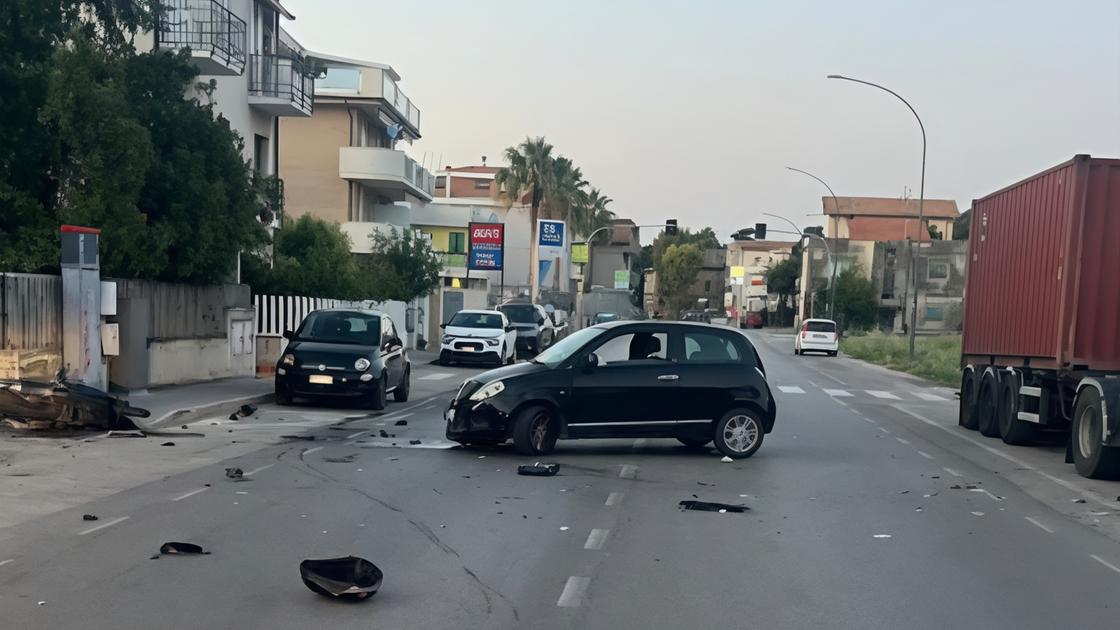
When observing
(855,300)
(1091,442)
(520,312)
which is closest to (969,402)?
(1091,442)

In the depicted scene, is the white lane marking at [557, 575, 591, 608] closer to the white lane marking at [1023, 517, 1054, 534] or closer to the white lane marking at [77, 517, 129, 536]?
the white lane marking at [77, 517, 129, 536]

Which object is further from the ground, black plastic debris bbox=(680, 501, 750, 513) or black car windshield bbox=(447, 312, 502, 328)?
black car windshield bbox=(447, 312, 502, 328)

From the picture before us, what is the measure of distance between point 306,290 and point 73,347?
16.1 m

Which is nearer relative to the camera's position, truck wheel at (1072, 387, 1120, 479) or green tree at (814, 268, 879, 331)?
truck wheel at (1072, 387, 1120, 479)

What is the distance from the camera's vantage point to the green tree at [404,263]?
43344 mm

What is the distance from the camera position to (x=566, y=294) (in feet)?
271

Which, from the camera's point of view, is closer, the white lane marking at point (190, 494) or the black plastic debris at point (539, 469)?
the white lane marking at point (190, 494)

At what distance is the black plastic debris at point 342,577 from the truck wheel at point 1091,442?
9.67 meters

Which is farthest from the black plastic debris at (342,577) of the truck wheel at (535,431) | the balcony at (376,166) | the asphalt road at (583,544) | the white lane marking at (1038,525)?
the balcony at (376,166)

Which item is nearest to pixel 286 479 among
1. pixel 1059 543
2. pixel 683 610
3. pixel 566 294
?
pixel 683 610

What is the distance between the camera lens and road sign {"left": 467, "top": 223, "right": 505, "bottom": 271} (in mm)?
53656

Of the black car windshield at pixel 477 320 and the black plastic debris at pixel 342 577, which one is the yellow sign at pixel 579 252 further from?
the black plastic debris at pixel 342 577

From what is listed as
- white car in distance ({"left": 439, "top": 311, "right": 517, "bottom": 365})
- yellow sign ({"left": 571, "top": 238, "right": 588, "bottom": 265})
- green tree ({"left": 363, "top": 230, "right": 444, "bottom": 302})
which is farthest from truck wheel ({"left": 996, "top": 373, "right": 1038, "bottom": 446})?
yellow sign ({"left": 571, "top": 238, "right": 588, "bottom": 265})

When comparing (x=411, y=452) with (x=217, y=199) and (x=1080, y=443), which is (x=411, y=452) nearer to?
(x=1080, y=443)
